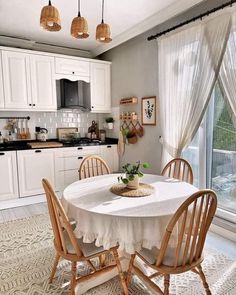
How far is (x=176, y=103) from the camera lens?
2848 mm

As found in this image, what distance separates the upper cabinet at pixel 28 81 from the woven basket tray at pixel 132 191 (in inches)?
94.4

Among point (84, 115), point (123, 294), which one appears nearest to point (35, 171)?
point (84, 115)

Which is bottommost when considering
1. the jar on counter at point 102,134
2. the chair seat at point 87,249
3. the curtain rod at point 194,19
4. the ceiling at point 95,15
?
the chair seat at point 87,249

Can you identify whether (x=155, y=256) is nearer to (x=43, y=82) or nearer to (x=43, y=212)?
(x=43, y=212)

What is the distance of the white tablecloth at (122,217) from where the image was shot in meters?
1.41

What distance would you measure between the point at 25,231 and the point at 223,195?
7.84 feet

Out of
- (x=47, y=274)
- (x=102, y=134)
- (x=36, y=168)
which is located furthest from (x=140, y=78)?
(x=47, y=274)

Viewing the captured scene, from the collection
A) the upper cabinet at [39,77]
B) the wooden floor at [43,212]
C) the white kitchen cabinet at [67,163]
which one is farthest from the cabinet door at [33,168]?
the upper cabinet at [39,77]

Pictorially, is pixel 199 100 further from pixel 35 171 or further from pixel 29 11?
pixel 35 171

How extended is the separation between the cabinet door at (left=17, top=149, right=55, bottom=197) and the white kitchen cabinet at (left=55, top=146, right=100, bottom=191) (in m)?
0.10

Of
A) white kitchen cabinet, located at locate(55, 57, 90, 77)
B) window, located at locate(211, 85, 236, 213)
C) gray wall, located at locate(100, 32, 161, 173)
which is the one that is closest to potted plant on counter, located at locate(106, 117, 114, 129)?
gray wall, located at locate(100, 32, 161, 173)

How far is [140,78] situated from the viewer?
11.9 feet

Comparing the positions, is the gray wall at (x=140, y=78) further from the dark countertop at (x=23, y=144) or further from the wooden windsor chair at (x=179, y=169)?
the wooden windsor chair at (x=179, y=169)

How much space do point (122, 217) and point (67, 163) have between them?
257 centimetres
